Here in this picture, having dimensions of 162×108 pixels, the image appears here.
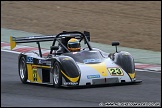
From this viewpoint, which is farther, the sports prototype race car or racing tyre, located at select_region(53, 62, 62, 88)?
racing tyre, located at select_region(53, 62, 62, 88)

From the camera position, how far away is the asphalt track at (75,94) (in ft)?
44.5

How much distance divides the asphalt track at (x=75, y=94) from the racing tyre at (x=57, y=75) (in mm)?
161

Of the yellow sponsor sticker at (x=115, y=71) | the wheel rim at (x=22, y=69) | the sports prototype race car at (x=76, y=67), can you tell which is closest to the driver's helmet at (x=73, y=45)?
the sports prototype race car at (x=76, y=67)

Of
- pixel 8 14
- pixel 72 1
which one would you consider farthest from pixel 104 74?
pixel 72 1

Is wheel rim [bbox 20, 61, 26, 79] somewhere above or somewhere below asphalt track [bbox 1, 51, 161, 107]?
above

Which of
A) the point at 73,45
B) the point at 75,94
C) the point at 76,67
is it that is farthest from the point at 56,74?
the point at 75,94

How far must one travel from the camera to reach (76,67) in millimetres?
16234

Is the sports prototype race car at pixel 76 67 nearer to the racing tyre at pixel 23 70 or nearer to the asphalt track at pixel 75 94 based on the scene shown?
the racing tyre at pixel 23 70

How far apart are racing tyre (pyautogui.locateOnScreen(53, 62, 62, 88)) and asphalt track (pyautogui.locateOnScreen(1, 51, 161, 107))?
16cm

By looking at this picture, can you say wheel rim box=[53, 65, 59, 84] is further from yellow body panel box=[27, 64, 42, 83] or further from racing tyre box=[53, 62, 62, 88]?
yellow body panel box=[27, 64, 42, 83]

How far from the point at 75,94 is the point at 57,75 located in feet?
5.36

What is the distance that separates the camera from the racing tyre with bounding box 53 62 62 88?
16297 millimetres

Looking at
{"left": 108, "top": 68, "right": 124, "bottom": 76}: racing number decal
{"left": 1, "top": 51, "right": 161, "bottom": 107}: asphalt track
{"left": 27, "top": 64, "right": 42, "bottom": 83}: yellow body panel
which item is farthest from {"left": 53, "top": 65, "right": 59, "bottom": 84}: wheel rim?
{"left": 108, "top": 68, "right": 124, "bottom": 76}: racing number decal

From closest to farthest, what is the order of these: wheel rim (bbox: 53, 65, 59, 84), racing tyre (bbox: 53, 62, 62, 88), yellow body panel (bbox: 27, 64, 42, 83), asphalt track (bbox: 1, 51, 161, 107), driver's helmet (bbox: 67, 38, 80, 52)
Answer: asphalt track (bbox: 1, 51, 161, 107)
racing tyre (bbox: 53, 62, 62, 88)
wheel rim (bbox: 53, 65, 59, 84)
driver's helmet (bbox: 67, 38, 80, 52)
yellow body panel (bbox: 27, 64, 42, 83)
